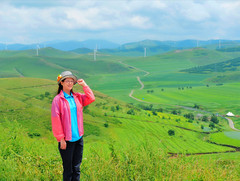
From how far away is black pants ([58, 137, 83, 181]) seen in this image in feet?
30.6

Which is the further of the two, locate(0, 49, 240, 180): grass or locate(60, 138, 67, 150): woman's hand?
locate(0, 49, 240, 180): grass

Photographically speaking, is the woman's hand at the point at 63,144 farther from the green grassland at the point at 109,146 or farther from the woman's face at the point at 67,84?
the woman's face at the point at 67,84

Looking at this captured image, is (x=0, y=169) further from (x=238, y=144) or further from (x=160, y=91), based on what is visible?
(x=160, y=91)

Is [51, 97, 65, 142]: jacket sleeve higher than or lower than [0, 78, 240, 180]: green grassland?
higher

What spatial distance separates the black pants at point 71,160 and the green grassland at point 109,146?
500mm

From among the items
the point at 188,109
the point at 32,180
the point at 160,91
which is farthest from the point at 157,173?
the point at 160,91

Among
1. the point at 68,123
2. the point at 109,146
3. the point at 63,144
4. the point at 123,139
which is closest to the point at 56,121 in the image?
the point at 68,123

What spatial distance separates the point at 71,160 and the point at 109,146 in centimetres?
304

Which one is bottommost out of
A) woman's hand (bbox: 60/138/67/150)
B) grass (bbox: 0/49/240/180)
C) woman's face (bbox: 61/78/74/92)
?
grass (bbox: 0/49/240/180)

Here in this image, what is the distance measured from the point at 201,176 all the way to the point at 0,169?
6985mm

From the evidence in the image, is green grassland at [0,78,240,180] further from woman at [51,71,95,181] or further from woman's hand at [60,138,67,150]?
woman's hand at [60,138,67,150]

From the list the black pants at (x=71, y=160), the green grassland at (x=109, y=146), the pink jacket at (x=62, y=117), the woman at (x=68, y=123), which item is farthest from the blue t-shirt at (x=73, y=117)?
the green grassland at (x=109, y=146)

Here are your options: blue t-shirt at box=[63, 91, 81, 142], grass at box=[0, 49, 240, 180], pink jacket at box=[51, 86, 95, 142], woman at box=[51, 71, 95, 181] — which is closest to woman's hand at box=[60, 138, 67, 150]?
woman at box=[51, 71, 95, 181]

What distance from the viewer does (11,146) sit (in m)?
12.2
